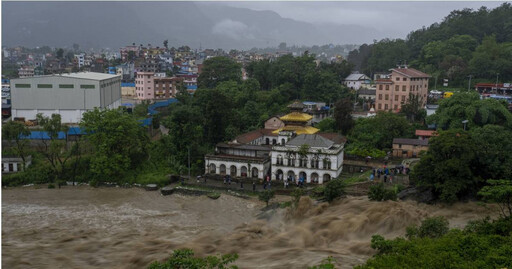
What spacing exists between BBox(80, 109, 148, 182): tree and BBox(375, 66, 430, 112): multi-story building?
74.8 feet

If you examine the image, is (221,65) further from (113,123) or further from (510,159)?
(510,159)

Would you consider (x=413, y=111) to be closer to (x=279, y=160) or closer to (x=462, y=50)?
(x=279, y=160)

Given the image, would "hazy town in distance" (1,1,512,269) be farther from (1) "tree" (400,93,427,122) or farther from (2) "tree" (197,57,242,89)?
(2) "tree" (197,57,242,89)

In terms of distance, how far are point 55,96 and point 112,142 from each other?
654 inches

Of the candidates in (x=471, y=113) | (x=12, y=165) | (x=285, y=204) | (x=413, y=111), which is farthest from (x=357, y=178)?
(x=12, y=165)

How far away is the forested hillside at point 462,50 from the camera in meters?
50.5

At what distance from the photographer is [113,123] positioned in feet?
102

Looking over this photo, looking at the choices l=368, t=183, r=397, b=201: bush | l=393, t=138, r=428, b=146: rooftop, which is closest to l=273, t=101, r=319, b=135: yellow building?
l=393, t=138, r=428, b=146: rooftop

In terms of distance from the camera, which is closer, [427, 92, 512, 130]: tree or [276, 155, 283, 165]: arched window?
[276, 155, 283, 165]: arched window

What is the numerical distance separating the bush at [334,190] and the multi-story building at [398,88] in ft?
65.5

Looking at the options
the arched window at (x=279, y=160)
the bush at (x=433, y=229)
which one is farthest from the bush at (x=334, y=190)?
the bush at (x=433, y=229)

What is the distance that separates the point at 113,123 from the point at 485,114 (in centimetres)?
2489

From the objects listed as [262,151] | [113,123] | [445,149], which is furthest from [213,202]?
[445,149]

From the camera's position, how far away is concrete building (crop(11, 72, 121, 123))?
43469 millimetres
